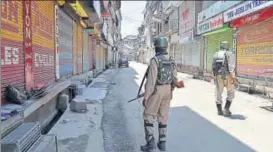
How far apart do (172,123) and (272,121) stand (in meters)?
2.33

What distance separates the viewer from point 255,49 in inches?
618

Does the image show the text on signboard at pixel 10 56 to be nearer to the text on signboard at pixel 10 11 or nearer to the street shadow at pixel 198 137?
the text on signboard at pixel 10 11

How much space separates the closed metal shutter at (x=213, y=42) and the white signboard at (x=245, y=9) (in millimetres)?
1461

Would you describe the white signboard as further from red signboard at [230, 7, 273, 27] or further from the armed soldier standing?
the armed soldier standing

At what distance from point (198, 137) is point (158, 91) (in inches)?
65.5

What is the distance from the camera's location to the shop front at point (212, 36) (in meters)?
20.1

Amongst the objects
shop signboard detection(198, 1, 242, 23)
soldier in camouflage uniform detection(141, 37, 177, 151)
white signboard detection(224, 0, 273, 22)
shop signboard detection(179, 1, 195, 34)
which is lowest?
soldier in camouflage uniform detection(141, 37, 177, 151)

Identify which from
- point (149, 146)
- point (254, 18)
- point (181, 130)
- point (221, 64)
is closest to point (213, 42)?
point (254, 18)

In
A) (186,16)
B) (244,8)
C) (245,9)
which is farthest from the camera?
(186,16)

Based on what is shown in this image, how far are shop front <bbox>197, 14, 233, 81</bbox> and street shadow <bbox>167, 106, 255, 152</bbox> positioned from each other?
37.8 feet

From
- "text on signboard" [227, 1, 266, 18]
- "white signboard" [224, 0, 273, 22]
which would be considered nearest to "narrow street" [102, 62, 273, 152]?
"white signboard" [224, 0, 273, 22]

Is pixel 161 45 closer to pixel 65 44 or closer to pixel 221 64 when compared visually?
pixel 221 64

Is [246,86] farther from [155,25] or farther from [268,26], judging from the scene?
[155,25]

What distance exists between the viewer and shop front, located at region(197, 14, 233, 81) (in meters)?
20.1
